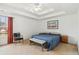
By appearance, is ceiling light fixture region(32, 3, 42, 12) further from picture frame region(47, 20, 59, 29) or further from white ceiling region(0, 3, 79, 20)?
picture frame region(47, 20, 59, 29)

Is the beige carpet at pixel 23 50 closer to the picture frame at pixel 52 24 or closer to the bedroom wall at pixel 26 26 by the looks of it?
the bedroom wall at pixel 26 26

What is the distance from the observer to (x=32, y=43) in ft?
5.29

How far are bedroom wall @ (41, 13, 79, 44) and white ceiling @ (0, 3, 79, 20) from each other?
0.13 metres

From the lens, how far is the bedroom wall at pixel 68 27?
1445 millimetres

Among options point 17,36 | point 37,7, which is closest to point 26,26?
point 17,36

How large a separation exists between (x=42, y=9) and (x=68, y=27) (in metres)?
0.63

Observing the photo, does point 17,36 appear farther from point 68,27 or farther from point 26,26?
point 68,27

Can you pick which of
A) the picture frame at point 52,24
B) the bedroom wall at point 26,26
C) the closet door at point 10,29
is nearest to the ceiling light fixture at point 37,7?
the bedroom wall at point 26,26

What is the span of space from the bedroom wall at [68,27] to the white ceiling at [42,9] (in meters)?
0.13

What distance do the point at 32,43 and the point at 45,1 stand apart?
0.84m

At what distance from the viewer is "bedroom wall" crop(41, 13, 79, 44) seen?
1445mm

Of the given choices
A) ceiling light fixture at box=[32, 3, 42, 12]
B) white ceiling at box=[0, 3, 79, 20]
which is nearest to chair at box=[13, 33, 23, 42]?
white ceiling at box=[0, 3, 79, 20]

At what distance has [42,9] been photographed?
1.40m
